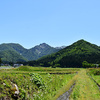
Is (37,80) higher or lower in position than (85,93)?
higher

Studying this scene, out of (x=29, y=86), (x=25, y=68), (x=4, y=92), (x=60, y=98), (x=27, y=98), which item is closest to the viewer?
(x=4, y=92)

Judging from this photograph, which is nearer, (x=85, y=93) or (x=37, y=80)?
(x=37, y=80)

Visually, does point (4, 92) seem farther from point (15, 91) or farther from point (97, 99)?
point (97, 99)

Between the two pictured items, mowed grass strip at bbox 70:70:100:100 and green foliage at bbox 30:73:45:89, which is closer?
green foliage at bbox 30:73:45:89

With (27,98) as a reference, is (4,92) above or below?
above

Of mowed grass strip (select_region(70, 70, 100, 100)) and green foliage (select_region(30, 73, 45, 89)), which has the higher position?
green foliage (select_region(30, 73, 45, 89))

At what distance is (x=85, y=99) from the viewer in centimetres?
1731

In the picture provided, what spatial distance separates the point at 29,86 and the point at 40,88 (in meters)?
2.82

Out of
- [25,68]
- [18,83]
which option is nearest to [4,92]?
[18,83]

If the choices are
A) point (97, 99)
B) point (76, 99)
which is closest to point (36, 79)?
point (76, 99)

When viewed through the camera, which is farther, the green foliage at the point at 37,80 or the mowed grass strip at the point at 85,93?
the mowed grass strip at the point at 85,93

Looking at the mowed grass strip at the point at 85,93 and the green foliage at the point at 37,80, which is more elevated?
the green foliage at the point at 37,80

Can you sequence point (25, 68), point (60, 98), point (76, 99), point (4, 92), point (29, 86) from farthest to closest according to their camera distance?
point (25, 68)
point (60, 98)
point (76, 99)
point (29, 86)
point (4, 92)

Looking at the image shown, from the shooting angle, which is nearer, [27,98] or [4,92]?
[4,92]
